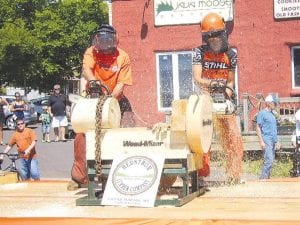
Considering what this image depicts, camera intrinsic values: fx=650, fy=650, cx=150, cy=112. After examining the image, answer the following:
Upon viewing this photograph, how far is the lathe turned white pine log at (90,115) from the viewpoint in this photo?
4547 mm

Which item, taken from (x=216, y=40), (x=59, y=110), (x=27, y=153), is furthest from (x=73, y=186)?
(x=59, y=110)

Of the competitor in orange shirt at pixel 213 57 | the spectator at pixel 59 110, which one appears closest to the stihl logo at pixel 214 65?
the competitor in orange shirt at pixel 213 57

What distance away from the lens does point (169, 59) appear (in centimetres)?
1709

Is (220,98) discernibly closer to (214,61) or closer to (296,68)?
(214,61)

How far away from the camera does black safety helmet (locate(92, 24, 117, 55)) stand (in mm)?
5266

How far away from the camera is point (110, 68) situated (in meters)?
5.55

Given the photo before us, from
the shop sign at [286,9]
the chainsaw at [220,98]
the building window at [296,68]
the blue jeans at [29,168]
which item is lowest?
the blue jeans at [29,168]

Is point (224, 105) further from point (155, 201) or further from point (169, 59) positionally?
point (169, 59)

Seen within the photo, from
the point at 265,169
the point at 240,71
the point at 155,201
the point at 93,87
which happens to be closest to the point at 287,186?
the point at 155,201

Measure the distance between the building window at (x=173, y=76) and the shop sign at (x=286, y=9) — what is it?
244cm

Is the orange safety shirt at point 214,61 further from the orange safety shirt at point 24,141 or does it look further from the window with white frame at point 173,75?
the window with white frame at point 173,75

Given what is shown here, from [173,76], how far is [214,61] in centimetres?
1138

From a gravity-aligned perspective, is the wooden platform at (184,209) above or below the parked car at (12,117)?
below

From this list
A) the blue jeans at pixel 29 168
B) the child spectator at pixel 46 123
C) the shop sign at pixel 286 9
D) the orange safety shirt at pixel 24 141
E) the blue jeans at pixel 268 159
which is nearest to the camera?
the blue jeans at pixel 268 159
